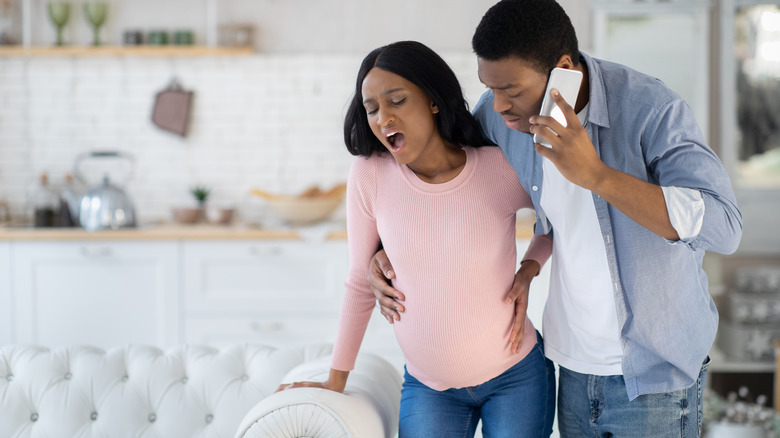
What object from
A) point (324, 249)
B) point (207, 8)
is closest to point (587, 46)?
point (324, 249)

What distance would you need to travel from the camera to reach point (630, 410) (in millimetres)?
1373

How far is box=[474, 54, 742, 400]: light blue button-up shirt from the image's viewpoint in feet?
4.05

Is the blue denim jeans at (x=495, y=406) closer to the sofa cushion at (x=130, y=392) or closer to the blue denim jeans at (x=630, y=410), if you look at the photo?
the blue denim jeans at (x=630, y=410)

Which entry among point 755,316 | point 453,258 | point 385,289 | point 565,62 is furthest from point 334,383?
point 755,316

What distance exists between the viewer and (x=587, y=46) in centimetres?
400

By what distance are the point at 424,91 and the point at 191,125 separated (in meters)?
2.95


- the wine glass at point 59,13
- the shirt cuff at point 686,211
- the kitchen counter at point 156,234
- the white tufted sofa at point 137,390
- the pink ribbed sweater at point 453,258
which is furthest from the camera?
the wine glass at point 59,13

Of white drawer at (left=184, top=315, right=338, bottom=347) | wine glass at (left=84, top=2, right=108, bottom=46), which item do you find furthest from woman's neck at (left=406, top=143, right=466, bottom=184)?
wine glass at (left=84, top=2, right=108, bottom=46)

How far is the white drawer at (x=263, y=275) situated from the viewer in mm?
3609

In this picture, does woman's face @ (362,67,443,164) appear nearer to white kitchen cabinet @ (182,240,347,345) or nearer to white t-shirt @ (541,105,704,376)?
white t-shirt @ (541,105,704,376)

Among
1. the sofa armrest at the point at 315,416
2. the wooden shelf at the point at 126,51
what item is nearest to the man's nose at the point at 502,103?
the sofa armrest at the point at 315,416

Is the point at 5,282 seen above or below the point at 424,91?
below

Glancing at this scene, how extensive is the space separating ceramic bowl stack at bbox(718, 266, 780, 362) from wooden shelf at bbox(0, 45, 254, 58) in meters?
2.81

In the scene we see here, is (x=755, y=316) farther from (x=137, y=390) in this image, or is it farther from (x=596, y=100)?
(x=137, y=390)
